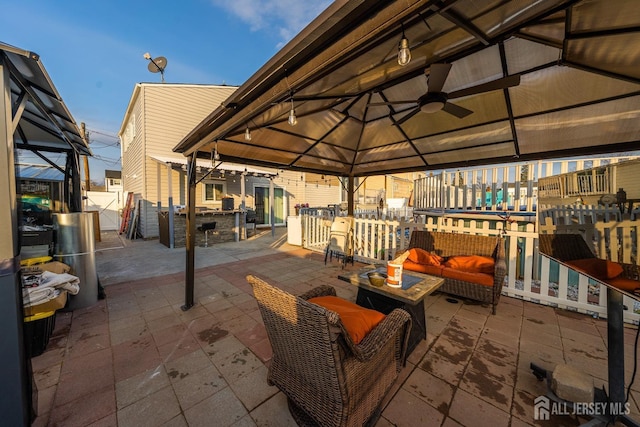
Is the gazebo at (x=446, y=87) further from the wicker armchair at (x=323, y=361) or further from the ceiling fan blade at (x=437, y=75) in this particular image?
the wicker armchair at (x=323, y=361)

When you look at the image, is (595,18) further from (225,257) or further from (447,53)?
(225,257)

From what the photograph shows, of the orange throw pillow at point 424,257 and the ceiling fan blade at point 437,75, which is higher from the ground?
the ceiling fan blade at point 437,75

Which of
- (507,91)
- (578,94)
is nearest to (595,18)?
(507,91)

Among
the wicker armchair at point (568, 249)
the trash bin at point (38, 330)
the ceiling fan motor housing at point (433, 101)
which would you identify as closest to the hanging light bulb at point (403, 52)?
the ceiling fan motor housing at point (433, 101)

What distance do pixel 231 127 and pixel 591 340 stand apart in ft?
14.3

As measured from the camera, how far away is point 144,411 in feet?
5.32

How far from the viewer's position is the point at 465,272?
3.12m

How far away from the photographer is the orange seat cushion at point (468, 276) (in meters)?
2.90

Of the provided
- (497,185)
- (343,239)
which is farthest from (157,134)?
(497,185)

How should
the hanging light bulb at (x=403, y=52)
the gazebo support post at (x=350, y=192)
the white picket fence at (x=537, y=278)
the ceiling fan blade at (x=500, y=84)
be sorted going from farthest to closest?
the gazebo support post at (x=350, y=192) → the white picket fence at (x=537, y=278) → the ceiling fan blade at (x=500, y=84) → the hanging light bulb at (x=403, y=52)

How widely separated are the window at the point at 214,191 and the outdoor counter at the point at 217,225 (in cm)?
198

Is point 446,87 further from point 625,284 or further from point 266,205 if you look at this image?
point 266,205

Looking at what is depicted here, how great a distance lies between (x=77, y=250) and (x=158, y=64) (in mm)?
9110

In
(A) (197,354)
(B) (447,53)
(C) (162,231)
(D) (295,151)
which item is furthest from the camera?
(C) (162,231)
